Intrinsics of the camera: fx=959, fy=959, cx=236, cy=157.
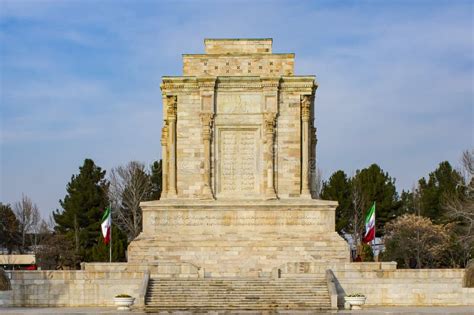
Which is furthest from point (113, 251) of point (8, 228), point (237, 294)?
point (8, 228)

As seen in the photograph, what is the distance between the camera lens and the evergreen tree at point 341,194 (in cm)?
7281

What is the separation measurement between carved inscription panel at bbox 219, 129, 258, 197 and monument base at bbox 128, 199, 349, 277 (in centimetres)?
114

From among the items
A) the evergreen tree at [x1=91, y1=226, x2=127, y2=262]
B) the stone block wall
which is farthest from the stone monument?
the evergreen tree at [x1=91, y1=226, x2=127, y2=262]

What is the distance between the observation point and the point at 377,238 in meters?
76.5

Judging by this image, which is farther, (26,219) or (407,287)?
(26,219)

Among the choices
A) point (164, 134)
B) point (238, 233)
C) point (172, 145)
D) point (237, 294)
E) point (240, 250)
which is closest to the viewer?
point (237, 294)

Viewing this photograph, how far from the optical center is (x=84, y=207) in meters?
71.4

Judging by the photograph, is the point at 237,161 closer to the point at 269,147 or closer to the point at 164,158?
the point at 269,147

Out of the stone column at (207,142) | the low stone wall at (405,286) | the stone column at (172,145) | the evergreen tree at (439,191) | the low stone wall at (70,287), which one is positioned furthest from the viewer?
the evergreen tree at (439,191)

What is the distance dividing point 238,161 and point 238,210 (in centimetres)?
266

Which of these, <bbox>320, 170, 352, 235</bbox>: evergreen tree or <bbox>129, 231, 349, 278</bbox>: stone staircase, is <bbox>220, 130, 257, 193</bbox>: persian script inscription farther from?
<bbox>320, 170, 352, 235</bbox>: evergreen tree

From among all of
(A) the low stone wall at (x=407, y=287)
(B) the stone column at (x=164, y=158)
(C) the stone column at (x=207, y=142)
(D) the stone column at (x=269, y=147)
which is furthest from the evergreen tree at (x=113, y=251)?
(A) the low stone wall at (x=407, y=287)

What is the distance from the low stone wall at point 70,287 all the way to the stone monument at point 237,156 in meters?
5.48

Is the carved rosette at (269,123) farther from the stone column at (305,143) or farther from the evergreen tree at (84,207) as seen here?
the evergreen tree at (84,207)
